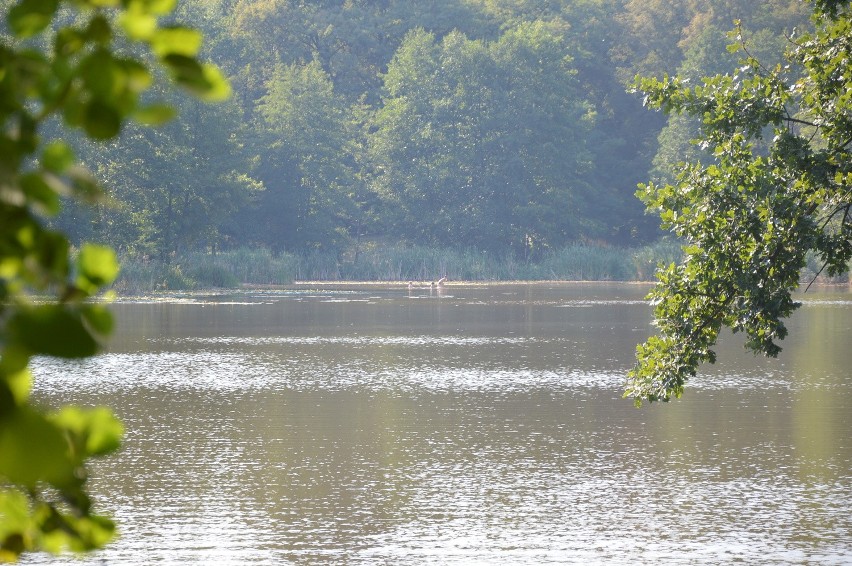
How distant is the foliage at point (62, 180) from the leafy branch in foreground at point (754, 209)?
9175 mm

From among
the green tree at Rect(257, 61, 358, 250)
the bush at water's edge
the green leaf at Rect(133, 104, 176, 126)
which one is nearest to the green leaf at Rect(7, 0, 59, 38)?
the green leaf at Rect(133, 104, 176, 126)

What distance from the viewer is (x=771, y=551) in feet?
29.2

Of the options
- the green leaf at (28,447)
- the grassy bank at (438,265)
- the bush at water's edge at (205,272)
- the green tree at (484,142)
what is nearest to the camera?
the green leaf at (28,447)

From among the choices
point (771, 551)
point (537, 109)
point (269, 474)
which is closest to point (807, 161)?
point (771, 551)

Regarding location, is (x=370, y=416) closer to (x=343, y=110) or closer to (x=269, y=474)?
(x=269, y=474)

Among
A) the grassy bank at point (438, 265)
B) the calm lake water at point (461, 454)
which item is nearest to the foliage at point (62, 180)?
the calm lake water at point (461, 454)

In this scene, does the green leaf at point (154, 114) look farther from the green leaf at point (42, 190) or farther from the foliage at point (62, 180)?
the green leaf at point (42, 190)

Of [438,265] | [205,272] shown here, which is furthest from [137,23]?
[438,265]

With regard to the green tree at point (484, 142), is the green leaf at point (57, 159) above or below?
below

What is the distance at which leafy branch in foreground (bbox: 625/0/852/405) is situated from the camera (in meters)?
9.91

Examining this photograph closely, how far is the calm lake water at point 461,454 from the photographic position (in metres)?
9.30

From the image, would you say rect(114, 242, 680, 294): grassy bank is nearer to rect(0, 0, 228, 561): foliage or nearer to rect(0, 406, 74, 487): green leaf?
rect(0, 0, 228, 561): foliage

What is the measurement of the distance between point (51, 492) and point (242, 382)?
800 cm

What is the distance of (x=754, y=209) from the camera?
33.1 ft
